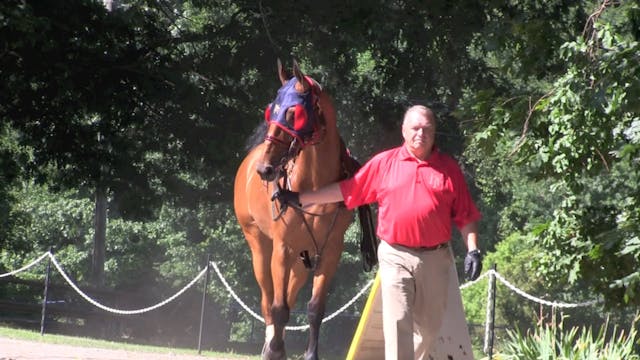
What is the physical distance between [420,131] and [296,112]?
1321 millimetres

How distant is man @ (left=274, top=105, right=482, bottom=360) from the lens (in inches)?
280

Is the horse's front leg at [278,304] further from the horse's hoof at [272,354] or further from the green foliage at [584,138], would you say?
the green foliage at [584,138]

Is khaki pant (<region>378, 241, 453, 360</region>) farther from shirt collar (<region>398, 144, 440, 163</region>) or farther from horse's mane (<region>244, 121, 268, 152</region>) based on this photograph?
horse's mane (<region>244, 121, 268, 152</region>)

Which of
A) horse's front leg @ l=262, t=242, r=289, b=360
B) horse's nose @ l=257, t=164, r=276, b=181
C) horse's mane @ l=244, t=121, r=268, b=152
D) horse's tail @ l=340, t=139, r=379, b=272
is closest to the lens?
horse's nose @ l=257, t=164, r=276, b=181

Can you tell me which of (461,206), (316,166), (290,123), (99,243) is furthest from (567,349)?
(99,243)

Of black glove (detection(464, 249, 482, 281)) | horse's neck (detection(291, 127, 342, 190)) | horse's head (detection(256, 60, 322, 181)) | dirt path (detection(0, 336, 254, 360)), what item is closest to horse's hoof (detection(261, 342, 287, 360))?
horse's neck (detection(291, 127, 342, 190))

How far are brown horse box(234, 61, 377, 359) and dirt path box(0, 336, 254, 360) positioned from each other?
3.98 m

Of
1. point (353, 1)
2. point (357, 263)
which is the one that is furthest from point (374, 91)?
point (357, 263)

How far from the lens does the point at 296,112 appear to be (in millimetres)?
8172

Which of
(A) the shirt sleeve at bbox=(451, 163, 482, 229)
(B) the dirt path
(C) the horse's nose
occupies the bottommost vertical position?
(B) the dirt path

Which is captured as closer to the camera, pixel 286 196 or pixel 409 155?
pixel 409 155

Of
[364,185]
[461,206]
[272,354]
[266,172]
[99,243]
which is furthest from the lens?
[99,243]

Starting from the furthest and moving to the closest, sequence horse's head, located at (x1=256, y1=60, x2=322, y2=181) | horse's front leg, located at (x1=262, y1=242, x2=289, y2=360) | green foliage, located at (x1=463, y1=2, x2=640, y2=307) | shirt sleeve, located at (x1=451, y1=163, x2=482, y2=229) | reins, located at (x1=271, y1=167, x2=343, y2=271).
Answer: horse's front leg, located at (x1=262, y1=242, x2=289, y2=360) < reins, located at (x1=271, y1=167, x2=343, y2=271) < horse's head, located at (x1=256, y1=60, x2=322, y2=181) < green foliage, located at (x1=463, y1=2, x2=640, y2=307) < shirt sleeve, located at (x1=451, y1=163, x2=482, y2=229)

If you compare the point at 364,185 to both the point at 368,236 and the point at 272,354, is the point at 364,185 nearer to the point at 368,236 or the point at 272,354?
the point at 368,236
